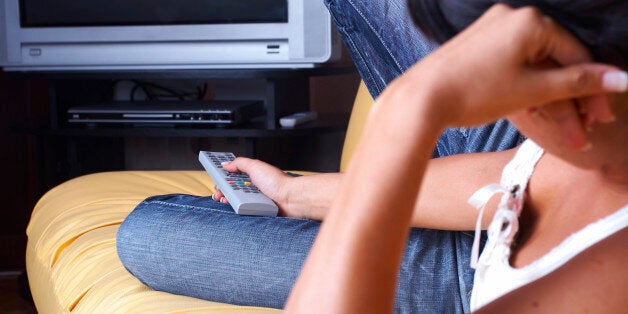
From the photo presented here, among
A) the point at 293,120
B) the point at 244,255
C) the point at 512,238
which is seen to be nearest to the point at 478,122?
the point at 512,238

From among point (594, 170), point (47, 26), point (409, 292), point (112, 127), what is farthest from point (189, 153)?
point (594, 170)

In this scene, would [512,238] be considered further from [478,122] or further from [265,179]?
[265,179]

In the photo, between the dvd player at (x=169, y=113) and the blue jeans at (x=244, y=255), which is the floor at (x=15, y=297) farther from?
the blue jeans at (x=244, y=255)

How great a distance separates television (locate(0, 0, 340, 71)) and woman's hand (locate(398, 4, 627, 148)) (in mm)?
1721

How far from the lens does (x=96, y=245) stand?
127cm

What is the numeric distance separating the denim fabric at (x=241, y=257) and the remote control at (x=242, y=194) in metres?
0.03

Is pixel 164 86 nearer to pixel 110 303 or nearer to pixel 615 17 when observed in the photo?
pixel 110 303

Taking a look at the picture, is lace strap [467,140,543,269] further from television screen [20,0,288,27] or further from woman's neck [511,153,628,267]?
television screen [20,0,288,27]

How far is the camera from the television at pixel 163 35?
2229mm

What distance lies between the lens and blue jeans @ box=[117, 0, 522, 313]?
856 mm

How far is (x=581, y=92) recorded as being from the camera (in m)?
0.48

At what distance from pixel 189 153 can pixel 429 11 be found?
225cm

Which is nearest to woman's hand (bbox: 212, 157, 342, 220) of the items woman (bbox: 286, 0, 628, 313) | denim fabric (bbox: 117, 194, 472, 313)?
denim fabric (bbox: 117, 194, 472, 313)

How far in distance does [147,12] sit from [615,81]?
199 cm
